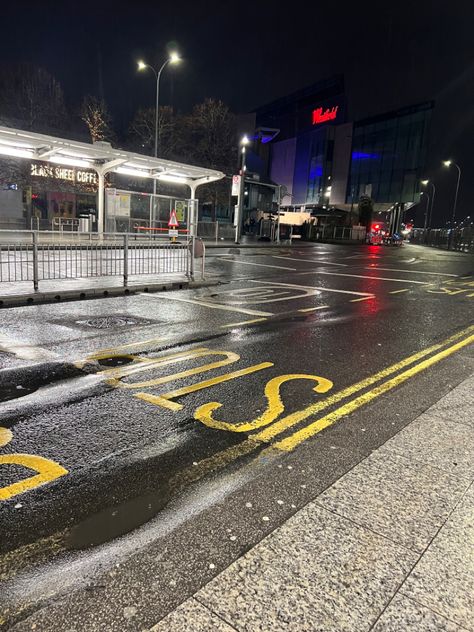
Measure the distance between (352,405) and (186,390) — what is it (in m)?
1.63

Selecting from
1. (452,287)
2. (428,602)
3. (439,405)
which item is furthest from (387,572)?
(452,287)

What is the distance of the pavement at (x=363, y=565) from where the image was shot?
2086 millimetres

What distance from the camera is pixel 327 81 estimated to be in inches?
2704

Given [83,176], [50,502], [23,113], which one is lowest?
[50,502]

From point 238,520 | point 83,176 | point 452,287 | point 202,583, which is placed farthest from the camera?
point 83,176

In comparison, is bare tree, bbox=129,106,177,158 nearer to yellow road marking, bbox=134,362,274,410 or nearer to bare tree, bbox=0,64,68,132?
bare tree, bbox=0,64,68,132

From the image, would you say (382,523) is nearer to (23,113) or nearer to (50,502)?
(50,502)

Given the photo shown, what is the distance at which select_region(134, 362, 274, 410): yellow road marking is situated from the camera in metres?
4.45

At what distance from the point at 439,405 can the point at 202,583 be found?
3.19 meters

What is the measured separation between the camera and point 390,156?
207ft

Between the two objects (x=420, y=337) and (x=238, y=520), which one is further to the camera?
(x=420, y=337)

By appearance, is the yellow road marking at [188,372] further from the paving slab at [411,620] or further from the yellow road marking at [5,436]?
the paving slab at [411,620]

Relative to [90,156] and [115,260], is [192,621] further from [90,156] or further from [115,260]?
[90,156]

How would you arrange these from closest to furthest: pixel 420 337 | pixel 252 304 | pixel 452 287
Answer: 1. pixel 420 337
2. pixel 252 304
3. pixel 452 287
